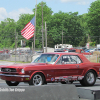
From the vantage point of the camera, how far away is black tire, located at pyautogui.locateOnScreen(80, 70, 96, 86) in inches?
414

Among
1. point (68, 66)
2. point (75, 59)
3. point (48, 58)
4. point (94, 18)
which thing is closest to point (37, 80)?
point (48, 58)

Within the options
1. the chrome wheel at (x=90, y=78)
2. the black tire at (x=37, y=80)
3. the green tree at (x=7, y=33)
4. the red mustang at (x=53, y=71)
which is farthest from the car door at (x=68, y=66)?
the green tree at (x=7, y=33)

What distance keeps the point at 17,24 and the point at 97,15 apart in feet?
143

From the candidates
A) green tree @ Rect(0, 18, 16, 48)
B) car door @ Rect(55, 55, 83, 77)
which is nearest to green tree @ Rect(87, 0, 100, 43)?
green tree @ Rect(0, 18, 16, 48)

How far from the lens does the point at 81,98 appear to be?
6930mm

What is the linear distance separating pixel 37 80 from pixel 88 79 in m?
2.59

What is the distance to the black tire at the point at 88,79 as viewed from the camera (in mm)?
10516

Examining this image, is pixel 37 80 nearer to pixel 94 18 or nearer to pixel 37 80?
pixel 37 80

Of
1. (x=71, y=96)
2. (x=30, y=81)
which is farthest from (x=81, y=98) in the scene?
(x=30, y=81)

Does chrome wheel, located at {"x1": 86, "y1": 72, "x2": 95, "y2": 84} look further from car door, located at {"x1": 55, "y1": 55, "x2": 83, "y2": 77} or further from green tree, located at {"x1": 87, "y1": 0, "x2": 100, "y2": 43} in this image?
green tree, located at {"x1": 87, "y1": 0, "x2": 100, "y2": 43}

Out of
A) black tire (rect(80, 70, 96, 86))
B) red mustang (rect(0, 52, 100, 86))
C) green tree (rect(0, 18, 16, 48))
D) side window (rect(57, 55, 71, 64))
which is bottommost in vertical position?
black tire (rect(80, 70, 96, 86))

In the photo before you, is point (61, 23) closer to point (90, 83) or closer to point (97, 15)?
point (97, 15)

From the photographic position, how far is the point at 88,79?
10648 mm

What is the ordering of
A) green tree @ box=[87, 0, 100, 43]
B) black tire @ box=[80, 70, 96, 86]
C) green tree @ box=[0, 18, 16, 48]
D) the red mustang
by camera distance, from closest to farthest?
the red mustang
black tire @ box=[80, 70, 96, 86]
green tree @ box=[87, 0, 100, 43]
green tree @ box=[0, 18, 16, 48]
